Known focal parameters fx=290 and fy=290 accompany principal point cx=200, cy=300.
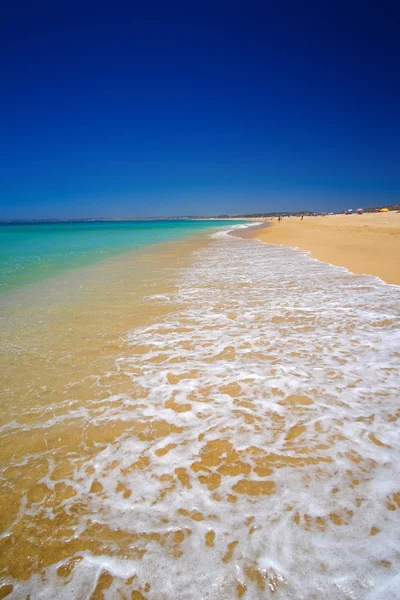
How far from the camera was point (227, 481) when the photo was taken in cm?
275

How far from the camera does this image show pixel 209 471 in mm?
2867

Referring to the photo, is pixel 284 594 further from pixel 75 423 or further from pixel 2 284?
pixel 2 284

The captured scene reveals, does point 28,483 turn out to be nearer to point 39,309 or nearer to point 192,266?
point 39,309

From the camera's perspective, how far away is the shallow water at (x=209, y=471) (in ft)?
6.80

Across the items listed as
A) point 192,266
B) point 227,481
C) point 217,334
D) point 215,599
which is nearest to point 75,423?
point 227,481

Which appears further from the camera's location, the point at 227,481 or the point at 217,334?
the point at 217,334

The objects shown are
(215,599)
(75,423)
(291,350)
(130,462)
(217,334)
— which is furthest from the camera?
(217,334)

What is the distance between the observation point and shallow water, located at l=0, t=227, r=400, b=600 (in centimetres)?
207

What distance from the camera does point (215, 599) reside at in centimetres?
192

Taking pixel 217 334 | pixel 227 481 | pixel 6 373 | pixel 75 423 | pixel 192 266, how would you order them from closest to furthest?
pixel 227 481
pixel 75 423
pixel 6 373
pixel 217 334
pixel 192 266

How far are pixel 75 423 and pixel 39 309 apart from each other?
5.57 metres

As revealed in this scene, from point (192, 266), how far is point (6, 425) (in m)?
12.0

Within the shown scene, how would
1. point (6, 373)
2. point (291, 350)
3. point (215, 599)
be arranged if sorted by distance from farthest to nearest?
point (291, 350) < point (6, 373) < point (215, 599)

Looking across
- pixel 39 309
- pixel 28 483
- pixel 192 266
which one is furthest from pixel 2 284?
pixel 28 483
